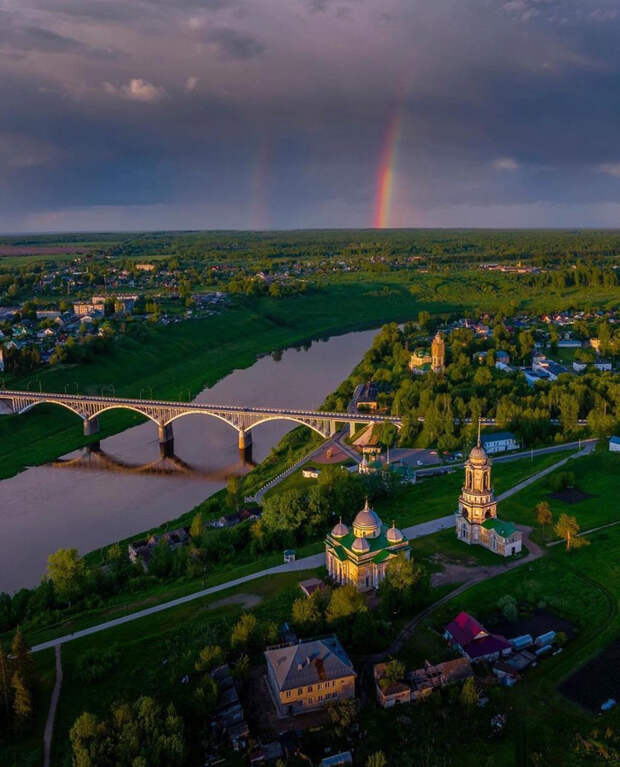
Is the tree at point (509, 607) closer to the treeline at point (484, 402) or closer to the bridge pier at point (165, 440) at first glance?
the treeline at point (484, 402)

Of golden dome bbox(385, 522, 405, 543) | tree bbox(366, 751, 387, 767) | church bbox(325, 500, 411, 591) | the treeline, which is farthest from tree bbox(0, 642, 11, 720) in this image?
the treeline

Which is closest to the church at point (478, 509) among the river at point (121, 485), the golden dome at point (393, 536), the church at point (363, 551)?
the church at point (363, 551)

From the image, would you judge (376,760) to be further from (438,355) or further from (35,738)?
(438,355)

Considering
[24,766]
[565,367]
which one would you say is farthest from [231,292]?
[24,766]

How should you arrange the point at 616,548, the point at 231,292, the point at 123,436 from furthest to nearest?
the point at 231,292
the point at 123,436
the point at 616,548

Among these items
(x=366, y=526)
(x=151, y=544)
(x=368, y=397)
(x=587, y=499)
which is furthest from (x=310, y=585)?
(x=368, y=397)

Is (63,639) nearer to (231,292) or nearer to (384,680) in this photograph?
(384,680)

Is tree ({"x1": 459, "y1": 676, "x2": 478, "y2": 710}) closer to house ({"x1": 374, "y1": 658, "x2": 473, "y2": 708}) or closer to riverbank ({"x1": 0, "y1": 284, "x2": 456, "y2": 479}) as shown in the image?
house ({"x1": 374, "y1": 658, "x2": 473, "y2": 708})
